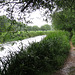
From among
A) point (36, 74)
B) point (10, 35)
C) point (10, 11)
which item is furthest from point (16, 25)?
point (36, 74)

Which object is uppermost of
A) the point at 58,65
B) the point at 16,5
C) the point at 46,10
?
the point at 16,5

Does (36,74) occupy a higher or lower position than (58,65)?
higher

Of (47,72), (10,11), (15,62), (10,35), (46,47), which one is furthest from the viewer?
(46,47)

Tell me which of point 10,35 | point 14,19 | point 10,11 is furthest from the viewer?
point 10,11

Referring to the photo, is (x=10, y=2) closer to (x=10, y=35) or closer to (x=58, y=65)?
(x=10, y=35)

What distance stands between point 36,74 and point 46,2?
→ 2.67 meters

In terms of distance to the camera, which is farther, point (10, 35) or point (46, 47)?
point (46, 47)

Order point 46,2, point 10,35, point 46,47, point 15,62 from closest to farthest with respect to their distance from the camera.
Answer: point 10,35, point 15,62, point 46,2, point 46,47

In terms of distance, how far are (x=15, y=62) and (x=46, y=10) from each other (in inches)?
99.7

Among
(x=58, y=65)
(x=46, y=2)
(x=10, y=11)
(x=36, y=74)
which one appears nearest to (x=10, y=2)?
(x=10, y=11)

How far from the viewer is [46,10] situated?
394 centimetres

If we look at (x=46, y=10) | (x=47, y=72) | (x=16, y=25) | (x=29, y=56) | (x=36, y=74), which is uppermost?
(x=46, y=10)

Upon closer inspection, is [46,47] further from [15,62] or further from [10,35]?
[10,35]

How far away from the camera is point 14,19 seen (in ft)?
9.68
